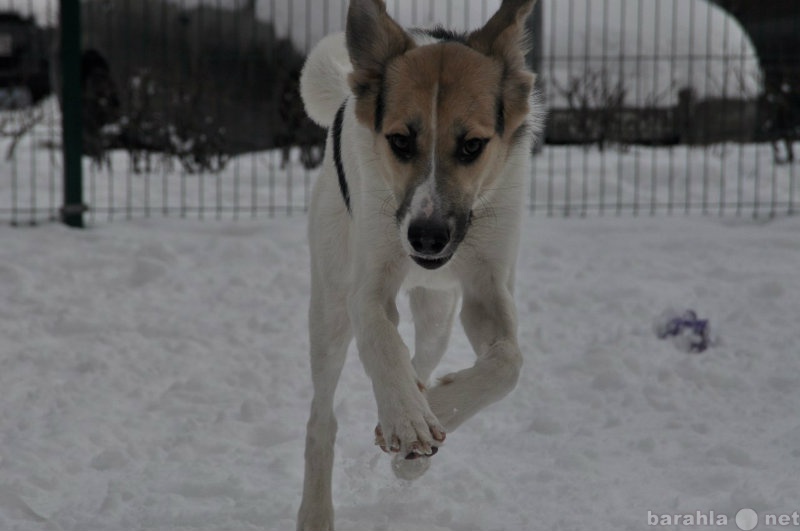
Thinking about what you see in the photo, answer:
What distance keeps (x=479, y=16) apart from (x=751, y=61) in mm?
3797

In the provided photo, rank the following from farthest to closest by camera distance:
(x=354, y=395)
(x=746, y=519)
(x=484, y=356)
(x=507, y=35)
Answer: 1. (x=354, y=395)
2. (x=507, y=35)
3. (x=746, y=519)
4. (x=484, y=356)

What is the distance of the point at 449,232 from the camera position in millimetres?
3018

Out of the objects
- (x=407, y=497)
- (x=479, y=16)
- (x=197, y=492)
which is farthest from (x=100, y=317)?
(x=479, y=16)

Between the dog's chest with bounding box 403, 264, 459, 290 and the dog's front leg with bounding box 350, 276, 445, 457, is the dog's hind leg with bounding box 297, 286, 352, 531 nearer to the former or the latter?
the dog's chest with bounding box 403, 264, 459, 290

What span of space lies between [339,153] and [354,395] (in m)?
1.52

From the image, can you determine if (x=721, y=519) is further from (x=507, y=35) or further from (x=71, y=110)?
(x=71, y=110)

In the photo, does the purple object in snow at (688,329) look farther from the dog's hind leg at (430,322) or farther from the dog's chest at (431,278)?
the dog's chest at (431,278)

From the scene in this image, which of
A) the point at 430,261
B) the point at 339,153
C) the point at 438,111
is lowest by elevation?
the point at 430,261

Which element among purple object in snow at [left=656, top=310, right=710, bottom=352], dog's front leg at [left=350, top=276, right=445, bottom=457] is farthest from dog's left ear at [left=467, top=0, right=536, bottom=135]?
purple object in snow at [left=656, top=310, right=710, bottom=352]

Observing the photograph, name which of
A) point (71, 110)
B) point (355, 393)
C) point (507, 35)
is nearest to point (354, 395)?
point (355, 393)

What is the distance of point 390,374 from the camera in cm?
295

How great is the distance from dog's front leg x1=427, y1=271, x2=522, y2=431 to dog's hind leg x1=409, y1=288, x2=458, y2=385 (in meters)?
0.74

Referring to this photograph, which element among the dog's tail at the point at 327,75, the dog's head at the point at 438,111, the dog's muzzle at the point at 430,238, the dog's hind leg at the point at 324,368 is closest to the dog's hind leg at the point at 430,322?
the dog's hind leg at the point at 324,368

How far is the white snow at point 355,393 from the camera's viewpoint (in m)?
3.66
